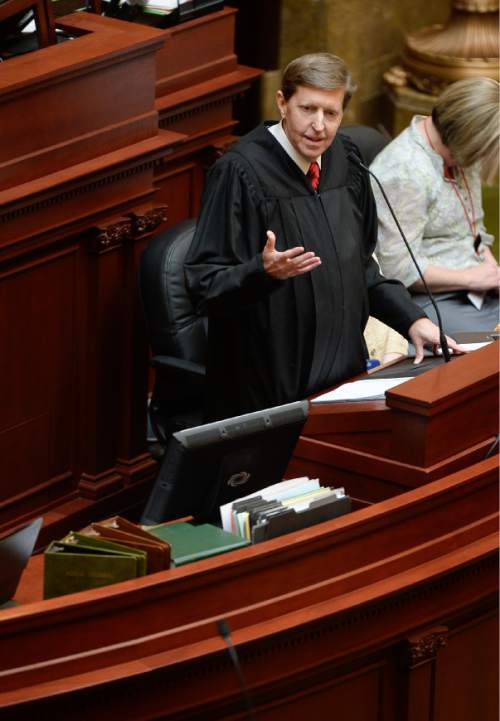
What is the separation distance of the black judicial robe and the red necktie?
2 centimetres

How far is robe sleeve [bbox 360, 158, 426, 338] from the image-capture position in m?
4.29

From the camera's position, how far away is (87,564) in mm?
3105

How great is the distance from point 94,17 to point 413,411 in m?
2.17

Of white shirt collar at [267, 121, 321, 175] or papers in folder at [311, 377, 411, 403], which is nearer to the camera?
papers in folder at [311, 377, 411, 403]

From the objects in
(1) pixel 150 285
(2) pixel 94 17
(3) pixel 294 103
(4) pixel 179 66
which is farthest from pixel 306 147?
(4) pixel 179 66

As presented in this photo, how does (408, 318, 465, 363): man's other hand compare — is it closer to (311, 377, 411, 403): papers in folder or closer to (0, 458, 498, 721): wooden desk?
(311, 377, 411, 403): papers in folder

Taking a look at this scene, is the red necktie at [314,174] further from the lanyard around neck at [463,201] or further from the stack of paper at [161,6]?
the stack of paper at [161,6]

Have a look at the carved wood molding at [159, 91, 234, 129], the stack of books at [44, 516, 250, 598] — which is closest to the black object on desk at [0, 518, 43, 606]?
the stack of books at [44, 516, 250, 598]

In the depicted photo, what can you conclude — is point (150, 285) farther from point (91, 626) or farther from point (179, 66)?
point (91, 626)

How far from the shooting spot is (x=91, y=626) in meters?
2.94

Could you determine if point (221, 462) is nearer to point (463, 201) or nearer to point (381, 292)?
point (381, 292)

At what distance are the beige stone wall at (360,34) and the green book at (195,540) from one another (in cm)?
439

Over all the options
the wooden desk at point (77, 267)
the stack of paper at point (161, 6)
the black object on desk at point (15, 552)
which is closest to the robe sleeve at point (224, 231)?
the wooden desk at point (77, 267)

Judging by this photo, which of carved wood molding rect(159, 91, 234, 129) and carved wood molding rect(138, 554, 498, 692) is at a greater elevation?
carved wood molding rect(159, 91, 234, 129)
